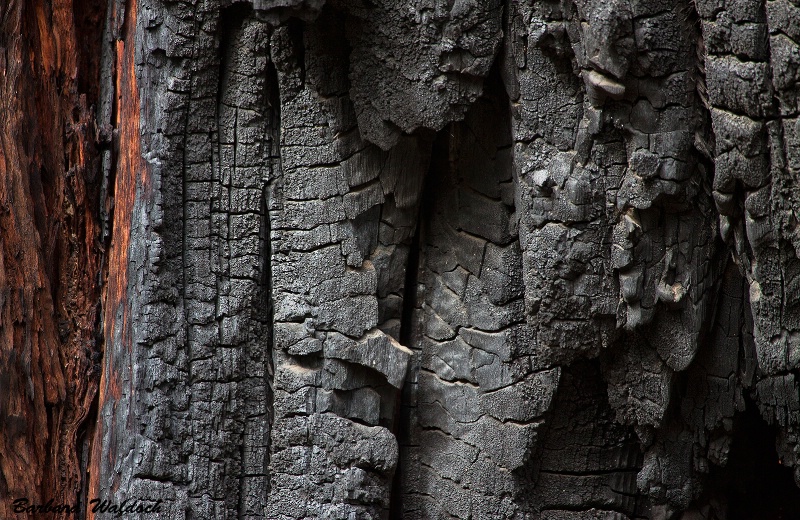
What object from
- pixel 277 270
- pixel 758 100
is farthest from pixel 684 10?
pixel 277 270

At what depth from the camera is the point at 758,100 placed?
2742 mm

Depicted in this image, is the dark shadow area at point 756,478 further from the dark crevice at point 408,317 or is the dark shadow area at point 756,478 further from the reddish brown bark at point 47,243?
the reddish brown bark at point 47,243

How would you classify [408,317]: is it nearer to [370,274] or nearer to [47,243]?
[370,274]

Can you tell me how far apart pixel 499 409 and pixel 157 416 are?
1190mm

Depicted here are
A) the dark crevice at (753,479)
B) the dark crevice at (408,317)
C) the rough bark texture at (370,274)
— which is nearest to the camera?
the rough bark texture at (370,274)

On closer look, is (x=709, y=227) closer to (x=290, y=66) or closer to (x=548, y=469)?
(x=548, y=469)

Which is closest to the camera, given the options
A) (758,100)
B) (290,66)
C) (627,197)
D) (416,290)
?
(758,100)

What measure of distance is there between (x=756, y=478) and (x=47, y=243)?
276 centimetres

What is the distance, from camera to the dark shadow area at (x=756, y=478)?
3.48 m

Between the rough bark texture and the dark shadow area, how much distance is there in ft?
0.04

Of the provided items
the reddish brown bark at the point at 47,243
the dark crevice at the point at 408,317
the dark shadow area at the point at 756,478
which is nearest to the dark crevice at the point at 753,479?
the dark shadow area at the point at 756,478

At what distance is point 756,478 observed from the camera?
11.8ft

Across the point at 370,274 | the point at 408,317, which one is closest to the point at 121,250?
the point at 370,274

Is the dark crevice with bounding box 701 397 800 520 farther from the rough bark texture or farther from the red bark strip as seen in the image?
the red bark strip
